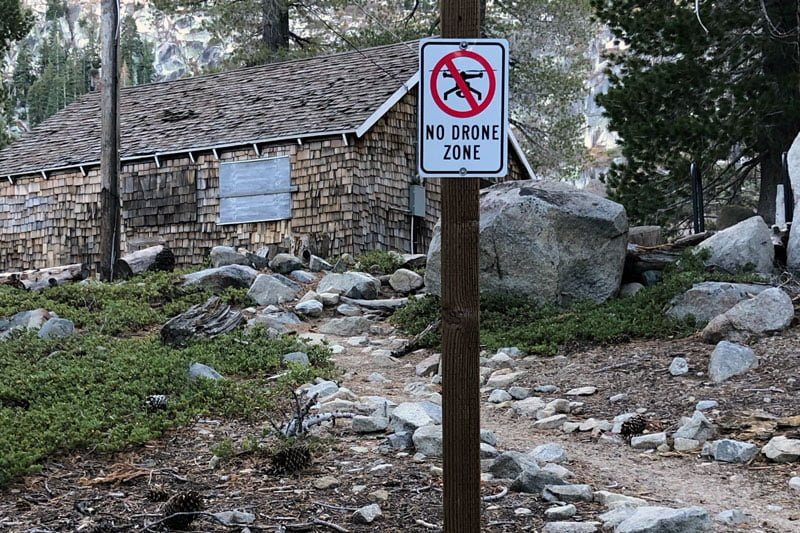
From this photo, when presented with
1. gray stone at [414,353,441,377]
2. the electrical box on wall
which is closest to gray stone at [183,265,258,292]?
gray stone at [414,353,441,377]

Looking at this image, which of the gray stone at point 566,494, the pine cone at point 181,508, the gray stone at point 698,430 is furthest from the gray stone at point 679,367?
the pine cone at point 181,508

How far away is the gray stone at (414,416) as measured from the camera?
6.98 metres

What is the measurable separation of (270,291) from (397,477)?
8.86 m

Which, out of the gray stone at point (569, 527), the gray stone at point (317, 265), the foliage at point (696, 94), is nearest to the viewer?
the gray stone at point (569, 527)

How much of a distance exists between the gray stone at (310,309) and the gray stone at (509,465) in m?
7.97

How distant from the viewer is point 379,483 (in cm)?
588

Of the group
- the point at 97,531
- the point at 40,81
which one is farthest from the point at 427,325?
the point at 40,81

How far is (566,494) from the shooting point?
5578mm

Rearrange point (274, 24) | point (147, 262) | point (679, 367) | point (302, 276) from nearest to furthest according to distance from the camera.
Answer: point (679, 367) → point (302, 276) → point (147, 262) → point (274, 24)

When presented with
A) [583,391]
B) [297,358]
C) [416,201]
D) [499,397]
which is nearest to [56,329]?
[297,358]

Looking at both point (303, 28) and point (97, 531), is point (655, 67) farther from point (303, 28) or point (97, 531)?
point (303, 28)

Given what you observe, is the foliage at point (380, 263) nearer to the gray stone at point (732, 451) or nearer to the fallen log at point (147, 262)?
the fallen log at point (147, 262)

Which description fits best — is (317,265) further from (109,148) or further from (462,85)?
(462,85)

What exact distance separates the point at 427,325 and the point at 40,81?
93.6 metres
